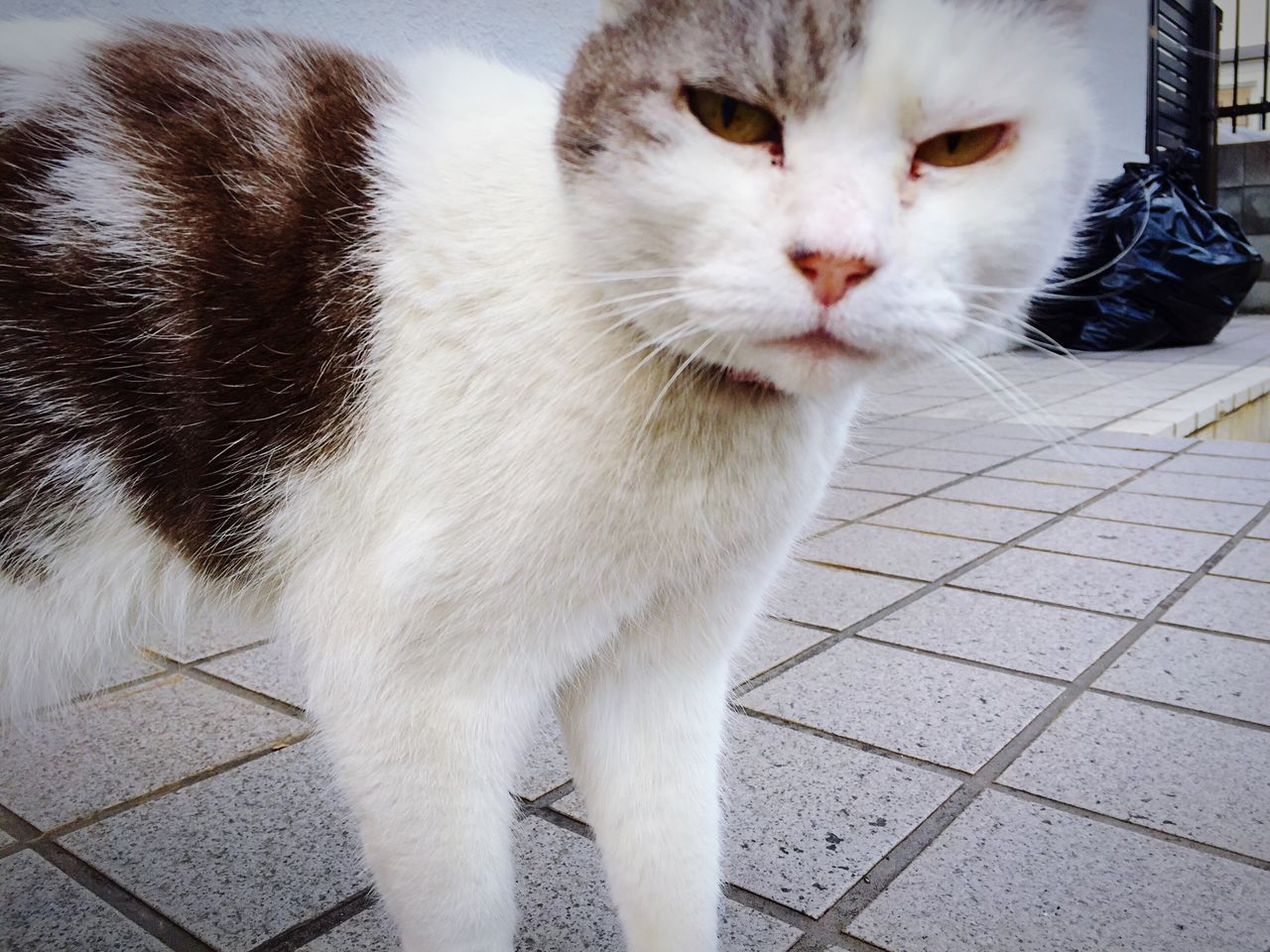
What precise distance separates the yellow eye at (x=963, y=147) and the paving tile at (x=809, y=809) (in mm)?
917

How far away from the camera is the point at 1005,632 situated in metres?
2.02

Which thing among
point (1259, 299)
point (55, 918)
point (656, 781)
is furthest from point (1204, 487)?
point (1259, 299)

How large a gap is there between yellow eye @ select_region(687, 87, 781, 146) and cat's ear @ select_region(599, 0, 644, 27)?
0.41 ft

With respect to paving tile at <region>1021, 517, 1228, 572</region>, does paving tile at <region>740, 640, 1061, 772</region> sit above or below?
below

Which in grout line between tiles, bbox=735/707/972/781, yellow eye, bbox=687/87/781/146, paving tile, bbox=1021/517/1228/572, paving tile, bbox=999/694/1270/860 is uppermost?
yellow eye, bbox=687/87/781/146

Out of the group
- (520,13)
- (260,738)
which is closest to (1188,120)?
(520,13)

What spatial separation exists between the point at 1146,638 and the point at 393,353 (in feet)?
5.45

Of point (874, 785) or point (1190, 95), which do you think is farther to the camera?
point (1190, 95)

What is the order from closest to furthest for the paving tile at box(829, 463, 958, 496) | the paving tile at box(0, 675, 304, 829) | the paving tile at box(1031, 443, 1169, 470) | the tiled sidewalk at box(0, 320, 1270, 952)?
the tiled sidewalk at box(0, 320, 1270, 952), the paving tile at box(0, 675, 304, 829), the paving tile at box(829, 463, 958, 496), the paving tile at box(1031, 443, 1169, 470)

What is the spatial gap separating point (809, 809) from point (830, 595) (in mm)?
840

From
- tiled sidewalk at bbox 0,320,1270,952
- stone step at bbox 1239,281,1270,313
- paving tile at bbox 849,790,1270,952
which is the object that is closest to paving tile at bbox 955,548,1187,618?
tiled sidewalk at bbox 0,320,1270,952

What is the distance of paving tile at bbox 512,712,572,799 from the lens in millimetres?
1532

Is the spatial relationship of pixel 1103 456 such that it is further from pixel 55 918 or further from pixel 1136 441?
pixel 55 918

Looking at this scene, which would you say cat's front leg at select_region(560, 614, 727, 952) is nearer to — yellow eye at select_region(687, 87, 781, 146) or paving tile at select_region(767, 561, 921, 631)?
yellow eye at select_region(687, 87, 781, 146)
